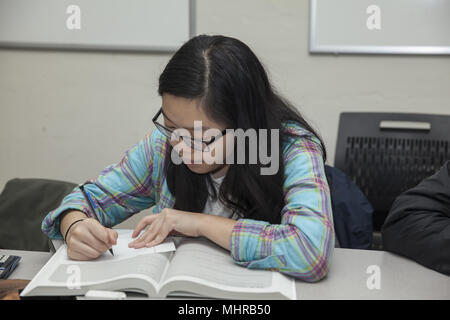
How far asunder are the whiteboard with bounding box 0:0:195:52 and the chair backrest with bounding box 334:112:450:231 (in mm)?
813

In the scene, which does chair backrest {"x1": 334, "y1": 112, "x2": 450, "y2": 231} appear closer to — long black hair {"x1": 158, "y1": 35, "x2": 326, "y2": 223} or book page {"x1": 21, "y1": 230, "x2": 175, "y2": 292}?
long black hair {"x1": 158, "y1": 35, "x2": 326, "y2": 223}

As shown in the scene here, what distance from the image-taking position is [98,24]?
2.02m

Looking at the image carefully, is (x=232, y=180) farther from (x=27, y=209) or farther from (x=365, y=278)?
(x=27, y=209)

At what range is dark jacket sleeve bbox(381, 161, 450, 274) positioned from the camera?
96cm

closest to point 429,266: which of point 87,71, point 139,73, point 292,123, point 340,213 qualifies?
point 340,213

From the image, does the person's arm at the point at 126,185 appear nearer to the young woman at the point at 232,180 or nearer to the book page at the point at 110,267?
the young woman at the point at 232,180

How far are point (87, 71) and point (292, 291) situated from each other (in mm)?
1567

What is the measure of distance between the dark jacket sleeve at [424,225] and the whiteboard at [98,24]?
124cm

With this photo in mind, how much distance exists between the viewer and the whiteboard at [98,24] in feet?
6.54

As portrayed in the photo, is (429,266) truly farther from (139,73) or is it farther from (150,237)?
(139,73)

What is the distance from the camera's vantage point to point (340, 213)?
1213 millimetres

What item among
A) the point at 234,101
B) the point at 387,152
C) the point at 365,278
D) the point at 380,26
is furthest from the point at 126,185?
the point at 380,26

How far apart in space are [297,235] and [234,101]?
0.30 metres

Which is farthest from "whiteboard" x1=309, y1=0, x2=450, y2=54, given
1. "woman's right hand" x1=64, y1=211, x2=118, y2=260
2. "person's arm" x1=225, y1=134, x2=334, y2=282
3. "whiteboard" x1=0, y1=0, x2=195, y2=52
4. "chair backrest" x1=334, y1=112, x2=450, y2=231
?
"woman's right hand" x1=64, y1=211, x2=118, y2=260
